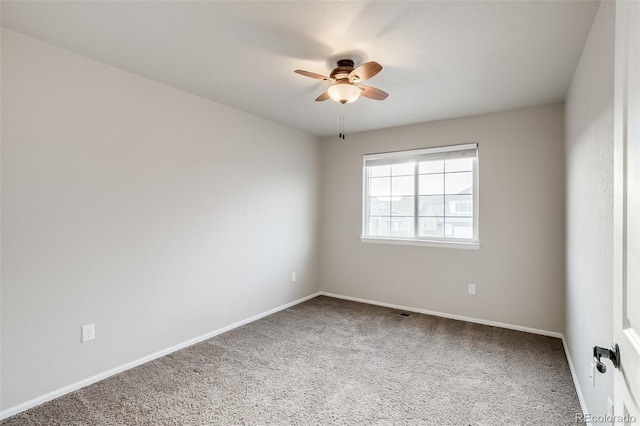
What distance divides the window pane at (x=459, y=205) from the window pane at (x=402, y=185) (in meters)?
0.51

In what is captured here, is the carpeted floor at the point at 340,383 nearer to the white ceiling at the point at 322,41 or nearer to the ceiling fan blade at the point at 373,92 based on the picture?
the ceiling fan blade at the point at 373,92

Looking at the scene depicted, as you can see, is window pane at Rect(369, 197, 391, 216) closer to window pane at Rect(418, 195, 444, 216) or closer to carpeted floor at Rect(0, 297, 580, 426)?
window pane at Rect(418, 195, 444, 216)

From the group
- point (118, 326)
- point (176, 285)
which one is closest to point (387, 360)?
point (176, 285)

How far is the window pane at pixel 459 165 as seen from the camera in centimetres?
403

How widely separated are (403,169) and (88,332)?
153 inches

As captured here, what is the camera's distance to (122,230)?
2705 mm

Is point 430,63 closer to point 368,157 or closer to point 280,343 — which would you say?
point 368,157

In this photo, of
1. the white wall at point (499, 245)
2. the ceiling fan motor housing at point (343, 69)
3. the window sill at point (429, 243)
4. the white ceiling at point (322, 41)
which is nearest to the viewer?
the white ceiling at point (322, 41)

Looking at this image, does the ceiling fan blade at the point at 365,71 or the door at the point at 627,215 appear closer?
the door at the point at 627,215

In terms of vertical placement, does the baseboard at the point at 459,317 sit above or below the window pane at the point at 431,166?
below

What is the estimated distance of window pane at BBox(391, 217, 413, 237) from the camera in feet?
14.7

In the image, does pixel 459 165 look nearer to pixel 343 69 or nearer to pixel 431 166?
pixel 431 166

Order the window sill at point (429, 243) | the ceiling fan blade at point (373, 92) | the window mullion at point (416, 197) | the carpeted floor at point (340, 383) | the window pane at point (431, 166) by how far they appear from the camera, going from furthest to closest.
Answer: the window mullion at point (416, 197) < the window pane at point (431, 166) < the window sill at point (429, 243) < the ceiling fan blade at point (373, 92) < the carpeted floor at point (340, 383)

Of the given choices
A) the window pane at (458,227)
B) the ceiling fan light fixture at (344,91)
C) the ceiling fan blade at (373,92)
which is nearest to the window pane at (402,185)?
the window pane at (458,227)
